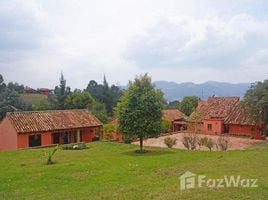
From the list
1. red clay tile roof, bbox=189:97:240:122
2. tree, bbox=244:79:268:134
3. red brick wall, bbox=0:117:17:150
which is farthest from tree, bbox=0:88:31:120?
tree, bbox=244:79:268:134

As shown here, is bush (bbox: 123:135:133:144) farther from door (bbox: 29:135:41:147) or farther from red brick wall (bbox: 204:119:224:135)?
red brick wall (bbox: 204:119:224:135)

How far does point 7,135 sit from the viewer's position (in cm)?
3916

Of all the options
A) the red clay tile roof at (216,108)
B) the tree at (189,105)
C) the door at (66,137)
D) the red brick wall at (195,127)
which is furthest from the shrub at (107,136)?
the tree at (189,105)

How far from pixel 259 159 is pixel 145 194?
11.2 m

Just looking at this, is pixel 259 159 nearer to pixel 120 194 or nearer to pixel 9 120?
pixel 120 194

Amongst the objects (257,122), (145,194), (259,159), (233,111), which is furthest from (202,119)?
(145,194)

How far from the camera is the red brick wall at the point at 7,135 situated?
38094mm

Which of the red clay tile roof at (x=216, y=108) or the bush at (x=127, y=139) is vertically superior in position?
the red clay tile roof at (x=216, y=108)

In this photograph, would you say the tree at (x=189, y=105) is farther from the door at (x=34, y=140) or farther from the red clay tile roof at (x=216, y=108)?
the door at (x=34, y=140)

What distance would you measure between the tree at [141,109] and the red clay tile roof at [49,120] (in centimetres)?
1338

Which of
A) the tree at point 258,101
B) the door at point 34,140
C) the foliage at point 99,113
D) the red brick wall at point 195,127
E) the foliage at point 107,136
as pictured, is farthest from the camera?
the foliage at point 99,113

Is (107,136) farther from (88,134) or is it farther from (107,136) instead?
(88,134)

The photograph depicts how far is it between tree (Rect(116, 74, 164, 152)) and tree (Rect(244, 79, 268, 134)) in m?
17.2

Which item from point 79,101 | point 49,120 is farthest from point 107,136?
point 79,101
